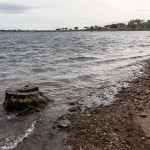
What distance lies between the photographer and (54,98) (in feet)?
35.2

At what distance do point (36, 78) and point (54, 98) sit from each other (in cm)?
492

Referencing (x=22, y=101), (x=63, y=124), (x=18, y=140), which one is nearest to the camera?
(x=18, y=140)

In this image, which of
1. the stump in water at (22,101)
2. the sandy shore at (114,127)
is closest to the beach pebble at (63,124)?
the sandy shore at (114,127)

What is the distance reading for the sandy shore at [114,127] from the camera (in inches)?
246

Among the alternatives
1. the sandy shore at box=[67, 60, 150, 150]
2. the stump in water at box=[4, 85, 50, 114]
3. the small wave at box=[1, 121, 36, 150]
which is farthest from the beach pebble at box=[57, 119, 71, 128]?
the stump in water at box=[4, 85, 50, 114]

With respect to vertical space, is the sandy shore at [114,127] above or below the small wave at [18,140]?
above

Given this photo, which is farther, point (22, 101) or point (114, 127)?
point (22, 101)

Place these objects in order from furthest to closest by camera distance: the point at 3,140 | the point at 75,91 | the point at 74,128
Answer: the point at 75,91, the point at 74,128, the point at 3,140

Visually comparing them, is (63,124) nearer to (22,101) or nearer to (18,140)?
(18,140)

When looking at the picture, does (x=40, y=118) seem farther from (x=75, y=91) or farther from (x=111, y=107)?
(x=75, y=91)

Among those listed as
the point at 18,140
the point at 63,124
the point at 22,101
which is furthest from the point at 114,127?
the point at 22,101

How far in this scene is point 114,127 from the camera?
724 centimetres

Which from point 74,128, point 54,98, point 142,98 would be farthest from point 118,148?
point 54,98

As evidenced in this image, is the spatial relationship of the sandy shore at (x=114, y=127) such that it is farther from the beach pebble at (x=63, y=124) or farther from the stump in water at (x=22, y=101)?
the stump in water at (x=22, y=101)
